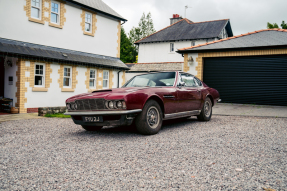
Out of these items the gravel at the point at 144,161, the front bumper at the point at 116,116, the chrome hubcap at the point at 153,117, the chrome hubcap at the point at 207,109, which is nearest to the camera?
the gravel at the point at 144,161

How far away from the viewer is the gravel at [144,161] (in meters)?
3.09

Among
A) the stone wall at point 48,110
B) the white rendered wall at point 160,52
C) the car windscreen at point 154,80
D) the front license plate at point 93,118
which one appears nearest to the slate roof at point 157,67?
the white rendered wall at point 160,52

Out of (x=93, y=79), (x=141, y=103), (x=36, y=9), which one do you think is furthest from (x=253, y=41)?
(x=36, y=9)

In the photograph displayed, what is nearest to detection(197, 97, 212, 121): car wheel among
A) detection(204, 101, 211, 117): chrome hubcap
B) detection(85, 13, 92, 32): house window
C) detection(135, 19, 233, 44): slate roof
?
detection(204, 101, 211, 117): chrome hubcap

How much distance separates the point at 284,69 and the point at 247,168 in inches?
456

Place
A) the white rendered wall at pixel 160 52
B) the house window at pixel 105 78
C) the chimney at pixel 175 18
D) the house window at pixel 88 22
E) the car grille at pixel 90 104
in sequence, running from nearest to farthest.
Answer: the car grille at pixel 90 104 → the house window at pixel 88 22 → the house window at pixel 105 78 → the white rendered wall at pixel 160 52 → the chimney at pixel 175 18

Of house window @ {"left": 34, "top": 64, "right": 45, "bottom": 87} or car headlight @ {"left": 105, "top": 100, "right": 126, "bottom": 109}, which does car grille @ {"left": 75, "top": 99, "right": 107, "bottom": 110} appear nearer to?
car headlight @ {"left": 105, "top": 100, "right": 126, "bottom": 109}

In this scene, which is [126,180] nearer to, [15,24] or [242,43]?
[15,24]

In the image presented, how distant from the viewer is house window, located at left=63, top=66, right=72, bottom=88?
15.1 metres

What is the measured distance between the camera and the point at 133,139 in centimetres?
553

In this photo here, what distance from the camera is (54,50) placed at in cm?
1433

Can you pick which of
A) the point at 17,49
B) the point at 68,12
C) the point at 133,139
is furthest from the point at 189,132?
the point at 68,12

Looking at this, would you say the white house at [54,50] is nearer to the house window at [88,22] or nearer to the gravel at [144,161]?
the house window at [88,22]

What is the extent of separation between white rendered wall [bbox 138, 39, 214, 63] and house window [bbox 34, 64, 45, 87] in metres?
24.1
